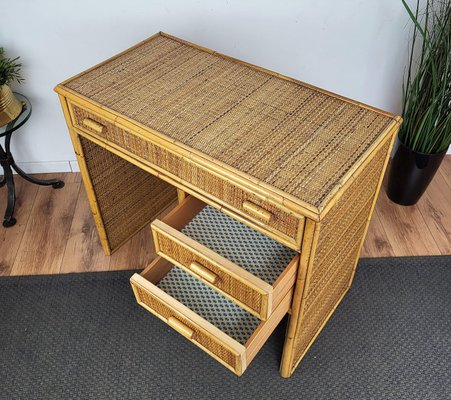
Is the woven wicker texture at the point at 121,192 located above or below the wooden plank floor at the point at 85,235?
above

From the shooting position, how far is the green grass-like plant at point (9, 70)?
58.2 inches

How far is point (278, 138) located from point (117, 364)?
80 centimetres

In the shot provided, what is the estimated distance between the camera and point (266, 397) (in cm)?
127

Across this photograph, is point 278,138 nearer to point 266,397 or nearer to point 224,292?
point 224,292

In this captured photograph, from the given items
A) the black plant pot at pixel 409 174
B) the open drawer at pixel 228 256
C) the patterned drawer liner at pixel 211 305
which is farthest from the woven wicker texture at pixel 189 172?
the black plant pot at pixel 409 174

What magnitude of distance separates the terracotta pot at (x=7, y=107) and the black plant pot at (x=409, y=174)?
131 centimetres

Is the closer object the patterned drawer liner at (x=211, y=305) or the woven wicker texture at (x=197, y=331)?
the woven wicker texture at (x=197, y=331)

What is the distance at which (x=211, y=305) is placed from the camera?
3.97 feet

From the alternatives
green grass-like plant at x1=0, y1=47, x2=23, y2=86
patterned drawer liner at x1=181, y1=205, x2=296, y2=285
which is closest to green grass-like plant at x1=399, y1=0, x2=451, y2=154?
patterned drawer liner at x1=181, y1=205, x2=296, y2=285

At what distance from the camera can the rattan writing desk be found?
95cm

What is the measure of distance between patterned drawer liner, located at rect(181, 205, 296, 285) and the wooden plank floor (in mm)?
429

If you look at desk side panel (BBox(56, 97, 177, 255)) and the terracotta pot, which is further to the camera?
the terracotta pot

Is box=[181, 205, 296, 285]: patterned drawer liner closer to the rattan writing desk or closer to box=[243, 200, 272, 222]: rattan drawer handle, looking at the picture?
the rattan writing desk

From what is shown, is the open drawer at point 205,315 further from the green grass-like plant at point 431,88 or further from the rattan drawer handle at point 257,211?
the green grass-like plant at point 431,88
